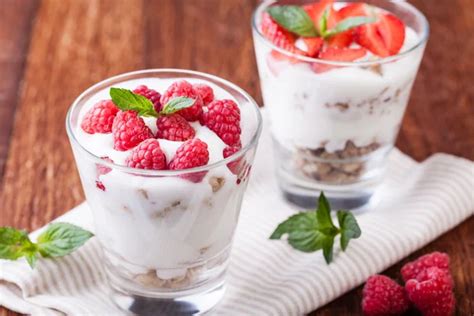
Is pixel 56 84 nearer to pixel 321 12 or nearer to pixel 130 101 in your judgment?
pixel 321 12

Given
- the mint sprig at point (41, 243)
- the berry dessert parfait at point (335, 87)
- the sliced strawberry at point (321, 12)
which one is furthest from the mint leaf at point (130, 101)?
the sliced strawberry at point (321, 12)

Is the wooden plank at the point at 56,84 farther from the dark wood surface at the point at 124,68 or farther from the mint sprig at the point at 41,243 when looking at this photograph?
the mint sprig at the point at 41,243

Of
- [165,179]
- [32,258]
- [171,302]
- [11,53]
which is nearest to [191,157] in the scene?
[165,179]

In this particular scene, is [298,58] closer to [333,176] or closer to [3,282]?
[333,176]

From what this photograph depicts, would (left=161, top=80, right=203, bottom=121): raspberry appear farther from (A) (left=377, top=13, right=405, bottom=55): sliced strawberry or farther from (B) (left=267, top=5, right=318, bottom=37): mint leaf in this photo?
(A) (left=377, top=13, right=405, bottom=55): sliced strawberry

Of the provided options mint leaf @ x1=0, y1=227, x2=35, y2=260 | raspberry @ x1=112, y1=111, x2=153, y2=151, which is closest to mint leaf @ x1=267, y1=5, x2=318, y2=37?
raspberry @ x1=112, y1=111, x2=153, y2=151

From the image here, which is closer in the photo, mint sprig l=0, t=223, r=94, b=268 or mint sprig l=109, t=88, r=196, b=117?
mint sprig l=109, t=88, r=196, b=117
